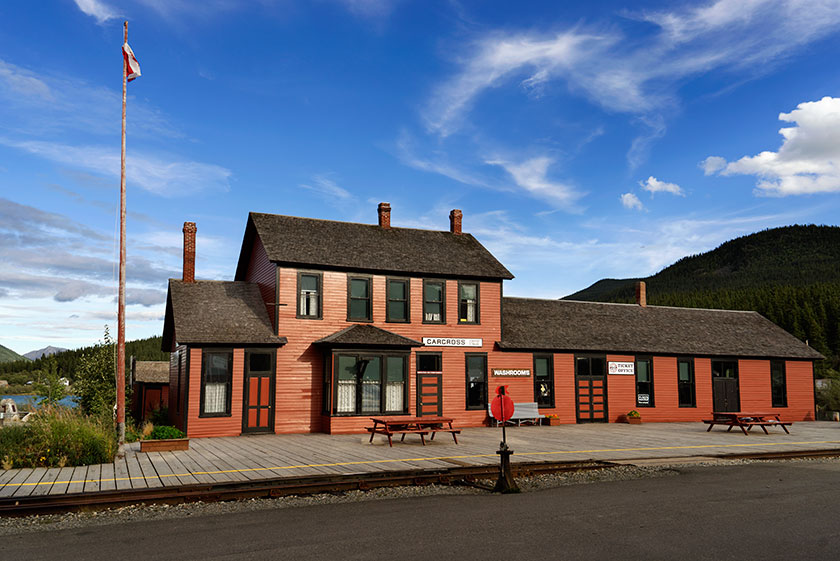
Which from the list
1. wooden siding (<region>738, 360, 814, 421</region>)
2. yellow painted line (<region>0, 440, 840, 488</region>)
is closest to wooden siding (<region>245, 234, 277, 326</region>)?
yellow painted line (<region>0, 440, 840, 488</region>)

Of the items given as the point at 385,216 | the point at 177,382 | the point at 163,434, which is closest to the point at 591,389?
the point at 385,216

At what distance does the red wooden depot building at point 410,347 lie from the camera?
2172cm

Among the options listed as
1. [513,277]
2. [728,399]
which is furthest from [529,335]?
[728,399]

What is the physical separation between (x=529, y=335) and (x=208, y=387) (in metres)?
12.9

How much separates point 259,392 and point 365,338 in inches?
156

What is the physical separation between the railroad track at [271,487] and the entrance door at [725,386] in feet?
57.7

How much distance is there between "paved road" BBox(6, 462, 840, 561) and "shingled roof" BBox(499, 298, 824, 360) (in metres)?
15.6

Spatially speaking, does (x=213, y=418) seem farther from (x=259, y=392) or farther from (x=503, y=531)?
(x=503, y=531)

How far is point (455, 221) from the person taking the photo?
95.4 ft

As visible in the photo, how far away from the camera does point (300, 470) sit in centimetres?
1283

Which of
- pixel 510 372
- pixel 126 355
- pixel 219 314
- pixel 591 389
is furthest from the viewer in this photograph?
pixel 126 355

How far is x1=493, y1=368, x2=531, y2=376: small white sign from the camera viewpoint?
1013 inches

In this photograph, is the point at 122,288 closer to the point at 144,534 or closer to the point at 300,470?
the point at 300,470

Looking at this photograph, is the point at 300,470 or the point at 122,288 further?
the point at 122,288
